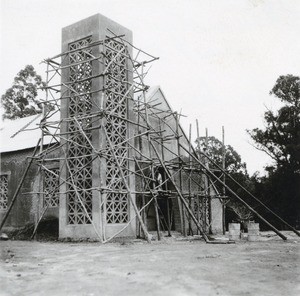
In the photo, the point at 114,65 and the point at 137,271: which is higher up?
the point at 114,65

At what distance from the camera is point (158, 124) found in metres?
20.3

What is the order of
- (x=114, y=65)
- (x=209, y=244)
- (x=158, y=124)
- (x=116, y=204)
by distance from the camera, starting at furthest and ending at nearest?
1. (x=158, y=124)
2. (x=114, y=65)
3. (x=116, y=204)
4. (x=209, y=244)

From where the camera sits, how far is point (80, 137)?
16109mm

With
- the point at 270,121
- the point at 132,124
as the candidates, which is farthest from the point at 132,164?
the point at 270,121

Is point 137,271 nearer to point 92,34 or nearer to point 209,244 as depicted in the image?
point 209,244

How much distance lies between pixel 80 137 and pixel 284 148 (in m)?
18.6

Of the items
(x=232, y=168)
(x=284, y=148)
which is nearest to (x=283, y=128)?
(x=284, y=148)

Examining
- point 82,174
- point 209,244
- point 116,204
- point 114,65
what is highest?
point 114,65

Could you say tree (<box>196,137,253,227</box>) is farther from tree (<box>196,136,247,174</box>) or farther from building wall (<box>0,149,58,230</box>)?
building wall (<box>0,149,58,230</box>)

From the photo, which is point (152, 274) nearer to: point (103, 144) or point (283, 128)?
point (103, 144)

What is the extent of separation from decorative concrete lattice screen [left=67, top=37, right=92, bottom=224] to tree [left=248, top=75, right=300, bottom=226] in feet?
57.4

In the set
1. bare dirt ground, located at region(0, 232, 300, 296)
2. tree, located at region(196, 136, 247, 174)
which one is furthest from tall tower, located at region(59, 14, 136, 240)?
tree, located at region(196, 136, 247, 174)

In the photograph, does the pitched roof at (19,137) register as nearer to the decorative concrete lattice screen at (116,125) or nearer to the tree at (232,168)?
the decorative concrete lattice screen at (116,125)

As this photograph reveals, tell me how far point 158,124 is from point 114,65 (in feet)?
15.1
